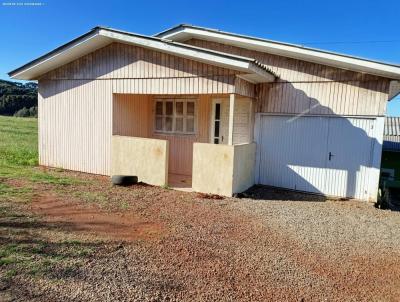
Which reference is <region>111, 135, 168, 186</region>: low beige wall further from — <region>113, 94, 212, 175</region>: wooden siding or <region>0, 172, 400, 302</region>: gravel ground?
<region>0, 172, 400, 302</region>: gravel ground

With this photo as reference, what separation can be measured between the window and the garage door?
7.86 ft

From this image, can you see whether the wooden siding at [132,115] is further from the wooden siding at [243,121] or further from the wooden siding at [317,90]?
the wooden siding at [317,90]

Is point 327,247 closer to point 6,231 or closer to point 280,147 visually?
point 280,147

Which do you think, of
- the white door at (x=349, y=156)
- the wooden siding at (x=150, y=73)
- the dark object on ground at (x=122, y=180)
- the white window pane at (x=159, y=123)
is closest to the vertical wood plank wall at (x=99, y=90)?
the wooden siding at (x=150, y=73)

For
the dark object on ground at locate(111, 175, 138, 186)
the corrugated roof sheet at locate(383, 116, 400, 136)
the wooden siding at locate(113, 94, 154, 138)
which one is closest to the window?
the wooden siding at locate(113, 94, 154, 138)

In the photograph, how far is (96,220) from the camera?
573 cm

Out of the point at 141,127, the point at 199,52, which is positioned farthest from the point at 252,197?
the point at 141,127

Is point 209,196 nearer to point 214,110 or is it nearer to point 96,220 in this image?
point 96,220

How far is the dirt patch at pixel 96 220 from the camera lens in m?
5.14

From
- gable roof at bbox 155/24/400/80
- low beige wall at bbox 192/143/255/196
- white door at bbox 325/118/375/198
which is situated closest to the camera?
gable roof at bbox 155/24/400/80

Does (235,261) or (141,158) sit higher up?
(141,158)

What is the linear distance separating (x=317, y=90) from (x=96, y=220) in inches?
265

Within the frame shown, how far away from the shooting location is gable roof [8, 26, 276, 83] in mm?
7312

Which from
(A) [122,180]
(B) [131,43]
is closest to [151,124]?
(A) [122,180]
